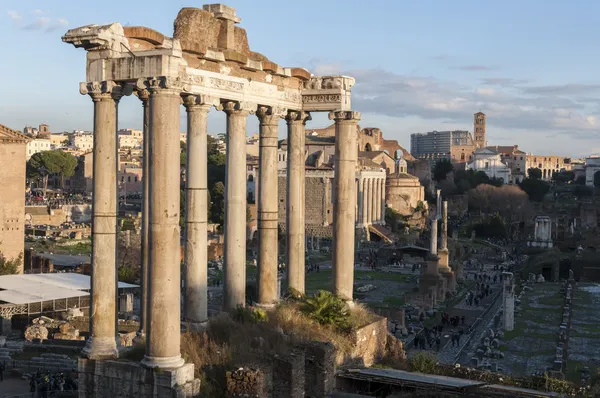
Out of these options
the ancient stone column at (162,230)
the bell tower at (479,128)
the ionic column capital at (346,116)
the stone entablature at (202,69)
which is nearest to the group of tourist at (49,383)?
the ancient stone column at (162,230)

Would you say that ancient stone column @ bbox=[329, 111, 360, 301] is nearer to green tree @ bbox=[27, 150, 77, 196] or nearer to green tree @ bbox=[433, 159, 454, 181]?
green tree @ bbox=[27, 150, 77, 196]

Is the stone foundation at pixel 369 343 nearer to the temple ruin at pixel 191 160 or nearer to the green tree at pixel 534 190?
the temple ruin at pixel 191 160

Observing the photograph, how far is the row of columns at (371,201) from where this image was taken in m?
65.0

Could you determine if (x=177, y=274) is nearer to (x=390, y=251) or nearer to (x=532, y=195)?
(x=390, y=251)

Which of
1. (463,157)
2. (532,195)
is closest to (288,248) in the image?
(532,195)

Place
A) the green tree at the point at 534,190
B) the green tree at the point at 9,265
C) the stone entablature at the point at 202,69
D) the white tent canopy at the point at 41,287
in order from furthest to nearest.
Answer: the green tree at the point at 534,190, the green tree at the point at 9,265, the white tent canopy at the point at 41,287, the stone entablature at the point at 202,69

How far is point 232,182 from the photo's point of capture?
12.6 meters

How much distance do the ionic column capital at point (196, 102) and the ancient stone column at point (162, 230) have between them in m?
1.62

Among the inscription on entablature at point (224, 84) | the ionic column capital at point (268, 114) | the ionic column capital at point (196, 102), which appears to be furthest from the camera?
the ionic column capital at point (268, 114)

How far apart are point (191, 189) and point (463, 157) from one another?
143 metres

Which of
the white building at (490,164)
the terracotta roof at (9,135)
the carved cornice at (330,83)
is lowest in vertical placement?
the carved cornice at (330,83)

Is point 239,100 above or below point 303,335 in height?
above

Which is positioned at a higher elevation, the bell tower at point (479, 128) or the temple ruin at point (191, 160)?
the bell tower at point (479, 128)

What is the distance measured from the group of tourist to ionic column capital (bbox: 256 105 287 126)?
6.33 meters
